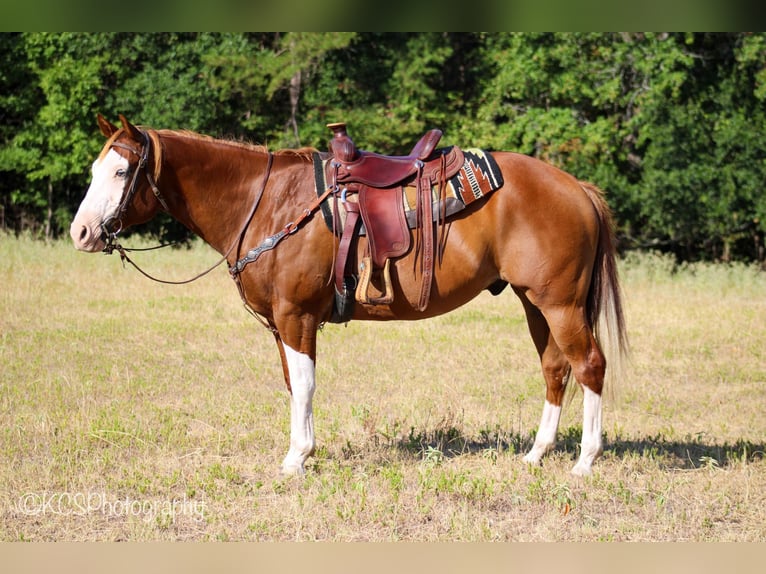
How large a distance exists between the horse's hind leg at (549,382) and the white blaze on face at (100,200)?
8.87ft

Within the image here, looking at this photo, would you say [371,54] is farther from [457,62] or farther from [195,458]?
[195,458]

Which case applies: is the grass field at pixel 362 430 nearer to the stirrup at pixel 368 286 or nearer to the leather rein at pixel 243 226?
the stirrup at pixel 368 286

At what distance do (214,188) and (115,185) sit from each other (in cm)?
63

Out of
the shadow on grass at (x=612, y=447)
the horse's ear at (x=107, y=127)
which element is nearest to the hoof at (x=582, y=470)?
the shadow on grass at (x=612, y=447)

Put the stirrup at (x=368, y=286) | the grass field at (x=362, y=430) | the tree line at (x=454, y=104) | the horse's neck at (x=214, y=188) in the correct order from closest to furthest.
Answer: the grass field at (x=362, y=430) → the stirrup at (x=368, y=286) → the horse's neck at (x=214, y=188) → the tree line at (x=454, y=104)

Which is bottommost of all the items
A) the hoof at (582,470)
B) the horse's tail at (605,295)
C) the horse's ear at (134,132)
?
the hoof at (582,470)

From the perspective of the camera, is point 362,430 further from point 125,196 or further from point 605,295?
point 125,196

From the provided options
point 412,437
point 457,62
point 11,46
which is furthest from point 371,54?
point 412,437

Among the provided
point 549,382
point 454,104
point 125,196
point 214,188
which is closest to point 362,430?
point 549,382

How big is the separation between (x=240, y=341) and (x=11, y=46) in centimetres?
1338

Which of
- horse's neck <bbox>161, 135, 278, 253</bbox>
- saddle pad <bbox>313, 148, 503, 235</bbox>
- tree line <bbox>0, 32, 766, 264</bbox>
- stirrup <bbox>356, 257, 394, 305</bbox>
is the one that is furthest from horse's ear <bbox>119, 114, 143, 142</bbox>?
tree line <bbox>0, 32, 766, 264</bbox>

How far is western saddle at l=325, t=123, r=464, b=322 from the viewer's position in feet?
17.1

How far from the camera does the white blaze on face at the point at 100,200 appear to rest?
16.1 ft

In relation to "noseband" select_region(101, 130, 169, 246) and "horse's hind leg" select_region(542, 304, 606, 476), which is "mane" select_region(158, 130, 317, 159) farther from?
"horse's hind leg" select_region(542, 304, 606, 476)
